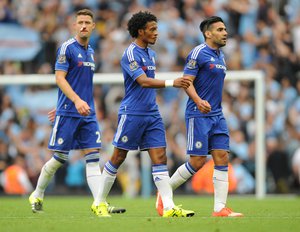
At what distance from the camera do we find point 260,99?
19.6m

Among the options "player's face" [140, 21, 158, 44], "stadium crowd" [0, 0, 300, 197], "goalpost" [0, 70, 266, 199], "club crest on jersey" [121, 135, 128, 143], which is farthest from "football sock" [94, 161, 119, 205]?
"goalpost" [0, 70, 266, 199]

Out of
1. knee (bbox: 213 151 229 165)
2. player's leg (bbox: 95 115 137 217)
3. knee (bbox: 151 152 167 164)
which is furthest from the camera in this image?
knee (bbox: 213 151 229 165)

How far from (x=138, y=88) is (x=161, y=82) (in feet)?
2.04

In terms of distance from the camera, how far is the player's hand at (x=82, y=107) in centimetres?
1064

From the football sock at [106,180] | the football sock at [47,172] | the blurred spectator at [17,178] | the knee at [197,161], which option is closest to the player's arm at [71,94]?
the football sock at [106,180]

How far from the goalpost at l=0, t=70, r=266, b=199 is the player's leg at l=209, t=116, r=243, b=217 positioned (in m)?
7.43

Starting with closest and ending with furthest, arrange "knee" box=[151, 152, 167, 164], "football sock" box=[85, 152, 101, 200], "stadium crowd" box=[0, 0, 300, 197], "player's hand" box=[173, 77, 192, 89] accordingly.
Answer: "player's hand" box=[173, 77, 192, 89] < "knee" box=[151, 152, 167, 164] < "football sock" box=[85, 152, 101, 200] < "stadium crowd" box=[0, 0, 300, 197]

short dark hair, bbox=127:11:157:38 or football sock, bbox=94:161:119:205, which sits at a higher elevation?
short dark hair, bbox=127:11:157:38

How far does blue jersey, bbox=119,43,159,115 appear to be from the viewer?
435 inches

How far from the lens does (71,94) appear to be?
36.2ft

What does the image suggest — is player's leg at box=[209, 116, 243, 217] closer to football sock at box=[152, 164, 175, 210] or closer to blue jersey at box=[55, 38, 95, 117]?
football sock at box=[152, 164, 175, 210]

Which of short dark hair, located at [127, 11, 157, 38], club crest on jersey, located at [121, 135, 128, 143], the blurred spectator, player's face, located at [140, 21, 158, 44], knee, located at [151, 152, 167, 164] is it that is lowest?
the blurred spectator

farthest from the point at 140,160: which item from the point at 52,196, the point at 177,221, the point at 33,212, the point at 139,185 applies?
the point at 177,221

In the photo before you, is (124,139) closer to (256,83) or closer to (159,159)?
(159,159)
